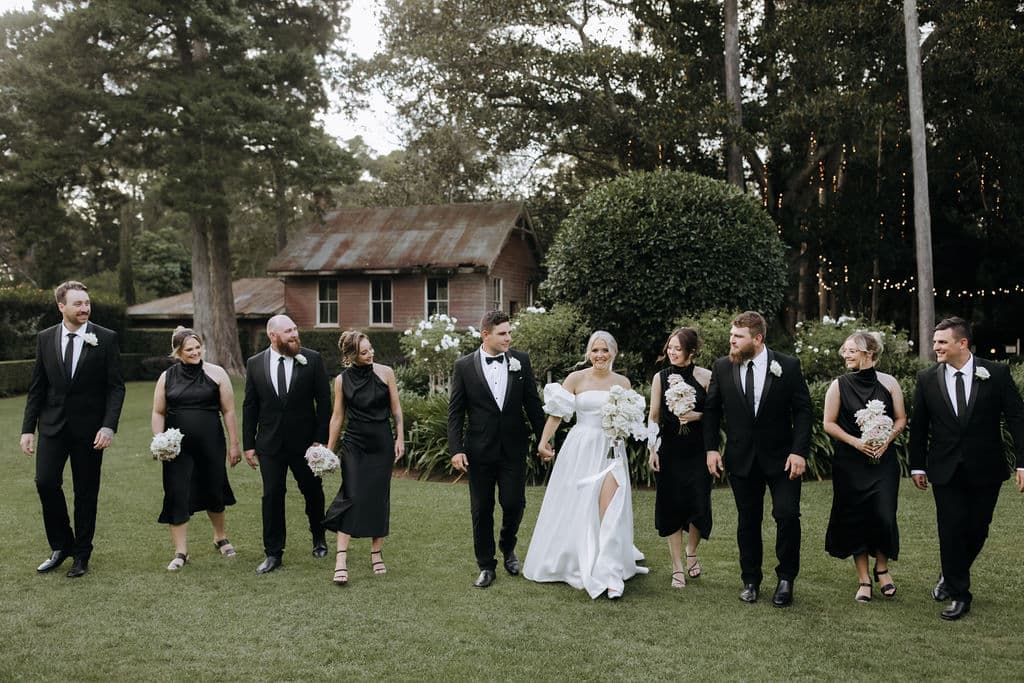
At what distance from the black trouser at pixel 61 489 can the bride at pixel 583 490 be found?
349 centimetres

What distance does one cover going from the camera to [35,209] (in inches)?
1040

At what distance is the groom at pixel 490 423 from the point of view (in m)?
6.49

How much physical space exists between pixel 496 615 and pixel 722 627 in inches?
57.6

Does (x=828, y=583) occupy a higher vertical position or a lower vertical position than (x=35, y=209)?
lower

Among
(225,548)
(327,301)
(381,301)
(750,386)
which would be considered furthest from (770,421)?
(327,301)

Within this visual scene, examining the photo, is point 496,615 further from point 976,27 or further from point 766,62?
point 766,62

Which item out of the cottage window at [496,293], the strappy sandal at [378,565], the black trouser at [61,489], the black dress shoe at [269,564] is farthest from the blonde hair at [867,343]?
the cottage window at [496,293]

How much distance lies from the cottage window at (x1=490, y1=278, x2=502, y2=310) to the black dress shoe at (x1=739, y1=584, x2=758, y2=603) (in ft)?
76.4

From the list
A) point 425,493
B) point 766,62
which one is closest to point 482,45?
point 766,62

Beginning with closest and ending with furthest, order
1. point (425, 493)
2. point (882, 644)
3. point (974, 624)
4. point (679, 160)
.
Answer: point (882, 644), point (974, 624), point (425, 493), point (679, 160)

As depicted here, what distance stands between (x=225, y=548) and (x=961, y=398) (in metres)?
5.89

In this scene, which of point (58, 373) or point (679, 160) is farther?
point (679, 160)

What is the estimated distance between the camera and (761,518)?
5.82 meters

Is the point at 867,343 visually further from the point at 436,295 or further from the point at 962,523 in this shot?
the point at 436,295
